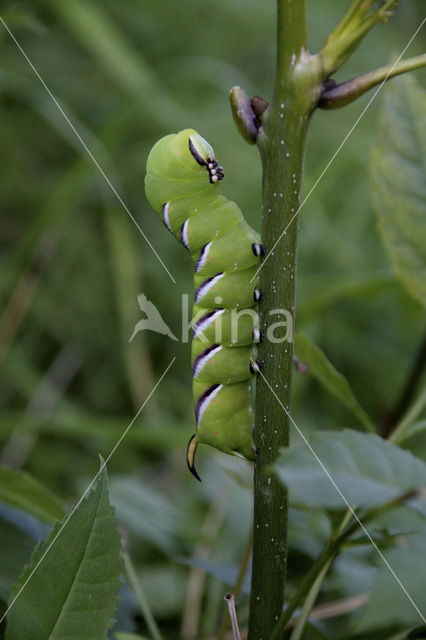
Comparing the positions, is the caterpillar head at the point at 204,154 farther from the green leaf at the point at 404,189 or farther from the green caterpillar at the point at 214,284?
the green leaf at the point at 404,189

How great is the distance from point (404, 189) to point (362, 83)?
19cm

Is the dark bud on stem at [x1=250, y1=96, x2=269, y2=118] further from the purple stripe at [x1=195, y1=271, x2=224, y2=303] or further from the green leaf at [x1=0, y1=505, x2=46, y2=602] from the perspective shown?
the green leaf at [x1=0, y1=505, x2=46, y2=602]

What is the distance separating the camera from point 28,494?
0.64 metres

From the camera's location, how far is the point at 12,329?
160 cm

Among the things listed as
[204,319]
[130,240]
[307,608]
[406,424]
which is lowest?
[307,608]

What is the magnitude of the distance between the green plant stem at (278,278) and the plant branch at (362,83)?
0.01 metres

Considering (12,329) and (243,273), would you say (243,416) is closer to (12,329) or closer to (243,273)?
(243,273)

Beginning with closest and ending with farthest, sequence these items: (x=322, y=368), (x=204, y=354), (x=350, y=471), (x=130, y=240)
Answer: (x=350, y=471) < (x=322, y=368) < (x=204, y=354) < (x=130, y=240)

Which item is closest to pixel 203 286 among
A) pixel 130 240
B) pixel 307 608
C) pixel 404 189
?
pixel 404 189

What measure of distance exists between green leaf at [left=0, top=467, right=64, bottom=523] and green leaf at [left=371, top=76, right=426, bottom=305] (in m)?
0.42

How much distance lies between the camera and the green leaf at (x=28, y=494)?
62cm

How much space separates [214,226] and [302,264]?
1282mm

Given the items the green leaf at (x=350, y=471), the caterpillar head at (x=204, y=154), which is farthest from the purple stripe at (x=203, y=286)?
the green leaf at (x=350, y=471)

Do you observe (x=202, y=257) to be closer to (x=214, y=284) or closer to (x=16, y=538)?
(x=214, y=284)
